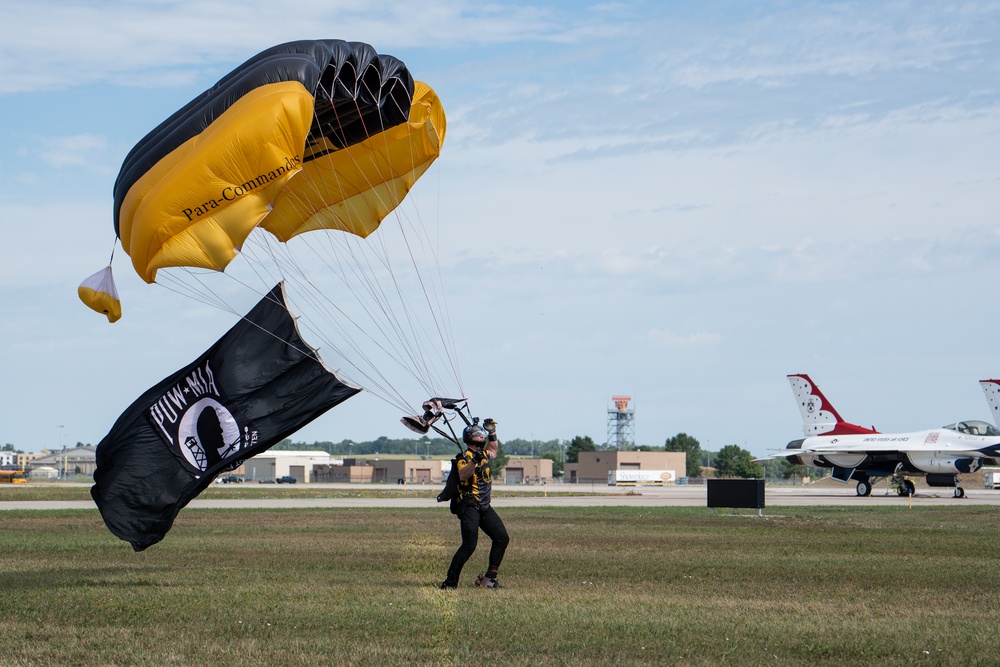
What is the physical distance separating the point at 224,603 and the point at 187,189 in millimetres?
4416

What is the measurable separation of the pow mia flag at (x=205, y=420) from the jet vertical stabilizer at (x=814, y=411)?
4512 cm

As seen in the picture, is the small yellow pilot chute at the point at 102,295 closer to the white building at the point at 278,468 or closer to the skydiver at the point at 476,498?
the skydiver at the point at 476,498

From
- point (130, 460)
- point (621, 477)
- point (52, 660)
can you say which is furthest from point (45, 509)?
point (621, 477)

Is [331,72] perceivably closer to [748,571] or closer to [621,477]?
[748,571]

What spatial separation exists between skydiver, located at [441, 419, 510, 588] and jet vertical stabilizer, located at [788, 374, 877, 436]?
44664 mm

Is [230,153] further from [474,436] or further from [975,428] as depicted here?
[975,428]

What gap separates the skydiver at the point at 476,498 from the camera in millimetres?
12367

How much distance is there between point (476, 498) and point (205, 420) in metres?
3.64

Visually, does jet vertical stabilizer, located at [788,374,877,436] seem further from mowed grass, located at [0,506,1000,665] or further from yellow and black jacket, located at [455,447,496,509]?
yellow and black jacket, located at [455,447,496,509]

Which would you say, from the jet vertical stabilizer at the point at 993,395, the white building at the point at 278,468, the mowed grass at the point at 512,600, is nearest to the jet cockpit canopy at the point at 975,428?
the jet vertical stabilizer at the point at 993,395

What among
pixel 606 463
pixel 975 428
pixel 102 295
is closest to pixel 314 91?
pixel 102 295

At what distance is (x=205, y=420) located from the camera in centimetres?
1355

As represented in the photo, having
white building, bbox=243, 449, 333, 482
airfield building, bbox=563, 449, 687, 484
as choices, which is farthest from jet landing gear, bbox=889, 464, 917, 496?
white building, bbox=243, 449, 333, 482

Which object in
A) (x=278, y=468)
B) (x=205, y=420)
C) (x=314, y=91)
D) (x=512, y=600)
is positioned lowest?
(x=278, y=468)
